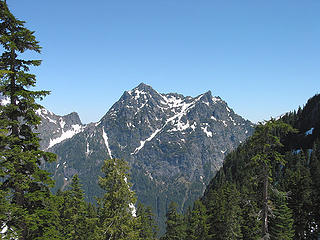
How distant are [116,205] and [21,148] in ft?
27.0

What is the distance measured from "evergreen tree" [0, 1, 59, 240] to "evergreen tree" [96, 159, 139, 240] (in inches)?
200

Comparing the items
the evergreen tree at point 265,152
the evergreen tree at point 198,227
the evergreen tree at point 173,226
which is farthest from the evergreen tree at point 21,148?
the evergreen tree at point 198,227

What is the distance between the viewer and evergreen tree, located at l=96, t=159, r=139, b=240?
64.1 feet

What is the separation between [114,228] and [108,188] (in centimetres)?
277

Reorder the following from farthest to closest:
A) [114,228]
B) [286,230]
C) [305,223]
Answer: [305,223]
[286,230]
[114,228]

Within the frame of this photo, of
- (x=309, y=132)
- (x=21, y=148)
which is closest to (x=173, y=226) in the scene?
(x=21, y=148)

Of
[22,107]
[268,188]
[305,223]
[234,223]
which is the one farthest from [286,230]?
[22,107]

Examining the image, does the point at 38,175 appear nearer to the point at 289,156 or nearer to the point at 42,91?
the point at 42,91

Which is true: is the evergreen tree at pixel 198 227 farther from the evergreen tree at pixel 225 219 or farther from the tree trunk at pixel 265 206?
the tree trunk at pixel 265 206

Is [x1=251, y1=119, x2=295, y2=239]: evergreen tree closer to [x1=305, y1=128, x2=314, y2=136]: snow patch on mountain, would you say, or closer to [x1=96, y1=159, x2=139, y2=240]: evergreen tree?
[x1=96, y1=159, x2=139, y2=240]: evergreen tree

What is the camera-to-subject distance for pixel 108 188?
20.2 m

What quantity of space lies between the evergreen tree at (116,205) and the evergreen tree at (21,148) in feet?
16.7

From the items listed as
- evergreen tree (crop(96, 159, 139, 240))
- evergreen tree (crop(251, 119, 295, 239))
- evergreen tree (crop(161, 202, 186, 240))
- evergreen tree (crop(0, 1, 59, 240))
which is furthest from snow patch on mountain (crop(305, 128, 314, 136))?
evergreen tree (crop(0, 1, 59, 240))

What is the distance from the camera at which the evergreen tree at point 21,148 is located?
13.8 m
